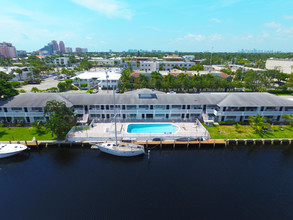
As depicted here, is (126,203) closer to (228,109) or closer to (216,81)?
(228,109)

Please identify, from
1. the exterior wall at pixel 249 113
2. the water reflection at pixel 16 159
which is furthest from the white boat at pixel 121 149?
the exterior wall at pixel 249 113

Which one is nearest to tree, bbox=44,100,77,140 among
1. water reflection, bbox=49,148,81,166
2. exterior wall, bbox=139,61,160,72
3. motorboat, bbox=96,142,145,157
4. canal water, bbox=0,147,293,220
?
water reflection, bbox=49,148,81,166

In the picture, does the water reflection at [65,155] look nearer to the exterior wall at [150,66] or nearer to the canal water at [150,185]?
the canal water at [150,185]

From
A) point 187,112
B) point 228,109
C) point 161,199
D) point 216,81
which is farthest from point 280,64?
point 161,199

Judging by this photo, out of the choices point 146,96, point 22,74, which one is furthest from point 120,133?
point 22,74

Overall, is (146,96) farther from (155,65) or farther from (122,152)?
(155,65)
